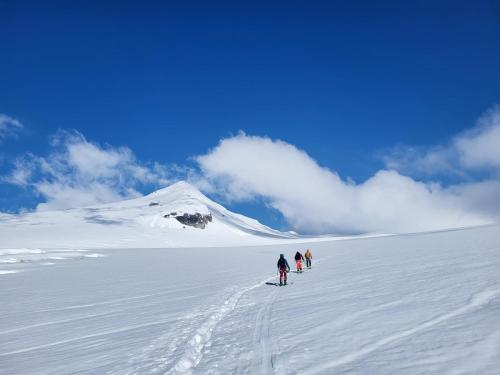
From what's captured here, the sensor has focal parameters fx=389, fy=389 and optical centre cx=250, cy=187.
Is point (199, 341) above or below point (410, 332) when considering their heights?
below

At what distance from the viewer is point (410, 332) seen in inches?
367

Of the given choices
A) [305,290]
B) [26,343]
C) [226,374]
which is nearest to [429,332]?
[226,374]

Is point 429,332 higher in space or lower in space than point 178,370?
higher

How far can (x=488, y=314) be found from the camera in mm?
10055

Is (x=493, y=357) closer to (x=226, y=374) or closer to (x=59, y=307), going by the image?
(x=226, y=374)

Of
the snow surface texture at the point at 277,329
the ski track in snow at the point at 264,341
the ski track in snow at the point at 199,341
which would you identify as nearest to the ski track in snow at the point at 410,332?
the snow surface texture at the point at 277,329

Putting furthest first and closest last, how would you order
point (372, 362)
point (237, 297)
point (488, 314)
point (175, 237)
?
point (175, 237) < point (237, 297) < point (488, 314) < point (372, 362)

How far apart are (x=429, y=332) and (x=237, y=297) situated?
9930mm

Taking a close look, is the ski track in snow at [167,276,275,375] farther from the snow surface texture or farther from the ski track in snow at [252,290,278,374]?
the ski track in snow at [252,290,278,374]

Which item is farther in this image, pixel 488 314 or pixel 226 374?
pixel 488 314

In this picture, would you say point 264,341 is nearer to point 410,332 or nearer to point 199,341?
point 199,341

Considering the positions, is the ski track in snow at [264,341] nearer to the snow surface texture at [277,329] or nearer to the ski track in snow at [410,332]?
the snow surface texture at [277,329]

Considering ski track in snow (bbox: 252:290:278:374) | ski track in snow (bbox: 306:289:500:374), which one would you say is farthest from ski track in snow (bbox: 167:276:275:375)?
ski track in snow (bbox: 306:289:500:374)

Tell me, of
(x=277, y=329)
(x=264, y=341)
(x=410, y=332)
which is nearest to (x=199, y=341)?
(x=264, y=341)
